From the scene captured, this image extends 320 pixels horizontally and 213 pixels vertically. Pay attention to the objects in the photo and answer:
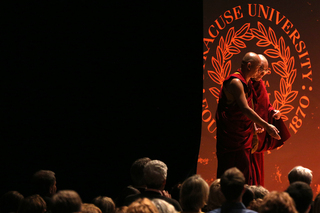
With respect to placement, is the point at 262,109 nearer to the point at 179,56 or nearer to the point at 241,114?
the point at 241,114

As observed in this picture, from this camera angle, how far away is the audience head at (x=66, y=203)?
2165 mm

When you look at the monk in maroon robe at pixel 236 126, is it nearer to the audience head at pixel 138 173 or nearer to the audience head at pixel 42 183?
the audience head at pixel 138 173

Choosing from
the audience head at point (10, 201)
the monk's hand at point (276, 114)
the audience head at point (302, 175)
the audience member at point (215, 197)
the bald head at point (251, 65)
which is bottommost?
the audience head at point (10, 201)

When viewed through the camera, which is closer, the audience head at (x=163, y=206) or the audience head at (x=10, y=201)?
the audience head at (x=163, y=206)

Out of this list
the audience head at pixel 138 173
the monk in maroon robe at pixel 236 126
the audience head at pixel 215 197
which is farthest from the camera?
the monk in maroon robe at pixel 236 126

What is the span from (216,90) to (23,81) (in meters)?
2.23

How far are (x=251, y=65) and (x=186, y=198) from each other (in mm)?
1924

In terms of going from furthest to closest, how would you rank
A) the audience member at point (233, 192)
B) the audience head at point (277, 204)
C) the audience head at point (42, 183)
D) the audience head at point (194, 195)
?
1. the audience head at point (42, 183)
2. the audience head at point (194, 195)
3. the audience member at point (233, 192)
4. the audience head at point (277, 204)

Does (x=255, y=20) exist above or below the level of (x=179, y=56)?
above

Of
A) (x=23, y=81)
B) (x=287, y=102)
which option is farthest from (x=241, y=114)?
(x=23, y=81)

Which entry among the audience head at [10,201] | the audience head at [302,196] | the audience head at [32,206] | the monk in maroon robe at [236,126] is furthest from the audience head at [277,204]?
the monk in maroon robe at [236,126]

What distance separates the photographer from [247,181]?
4.14 meters

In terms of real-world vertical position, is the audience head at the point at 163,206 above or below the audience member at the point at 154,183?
below

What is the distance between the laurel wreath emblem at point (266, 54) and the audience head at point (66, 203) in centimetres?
347
